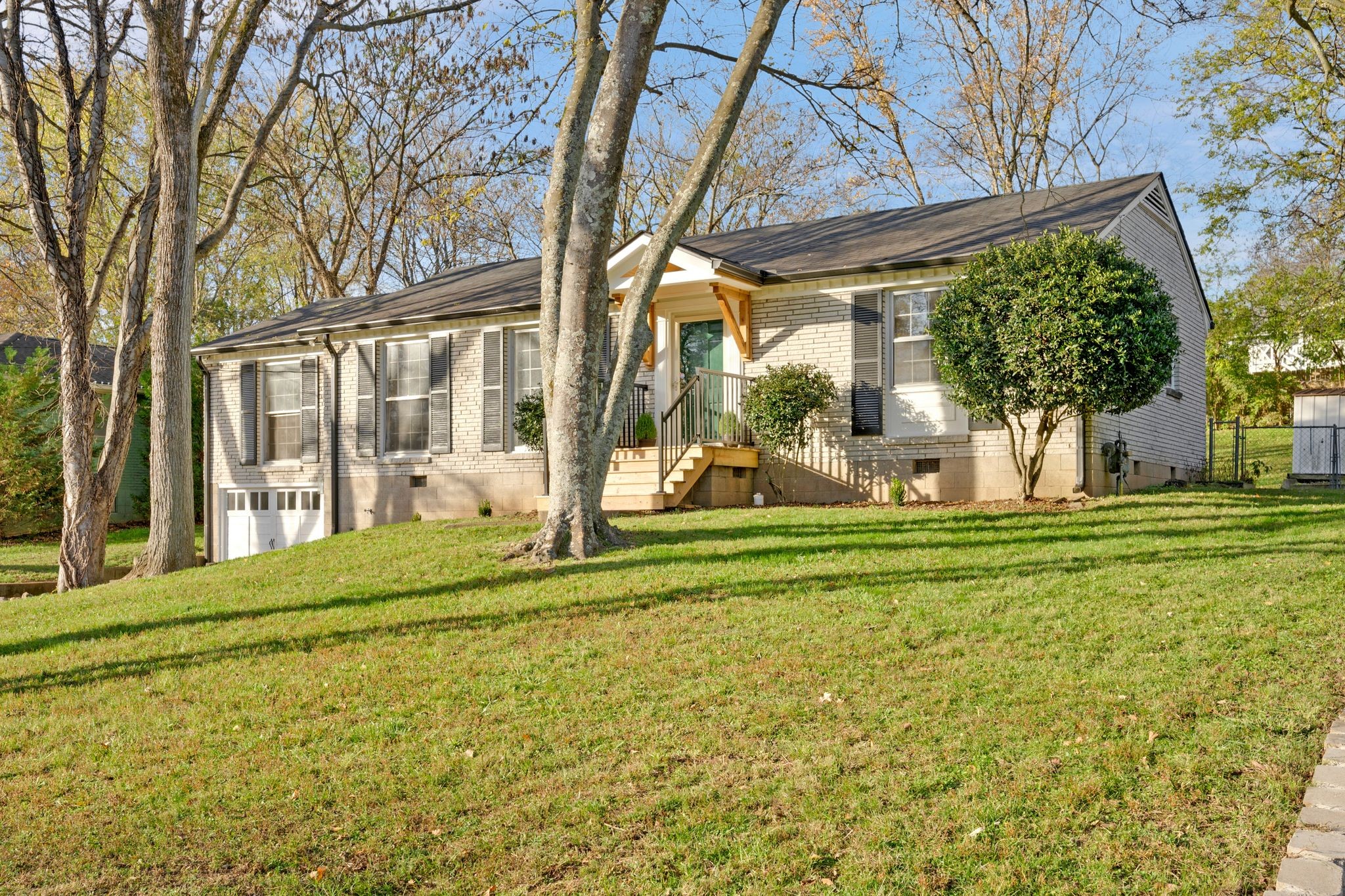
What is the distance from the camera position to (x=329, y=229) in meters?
28.6

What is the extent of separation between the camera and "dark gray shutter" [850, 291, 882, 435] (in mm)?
13797

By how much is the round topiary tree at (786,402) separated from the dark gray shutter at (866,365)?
0.37 m

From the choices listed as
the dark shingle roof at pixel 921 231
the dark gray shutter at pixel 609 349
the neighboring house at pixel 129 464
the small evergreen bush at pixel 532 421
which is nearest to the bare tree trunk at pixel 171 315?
the small evergreen bush at pixel 532 421

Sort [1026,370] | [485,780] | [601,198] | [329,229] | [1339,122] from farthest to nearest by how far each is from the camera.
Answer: [329,229] → [1339,122] → [1026,370] → [601,198] → [485,780]

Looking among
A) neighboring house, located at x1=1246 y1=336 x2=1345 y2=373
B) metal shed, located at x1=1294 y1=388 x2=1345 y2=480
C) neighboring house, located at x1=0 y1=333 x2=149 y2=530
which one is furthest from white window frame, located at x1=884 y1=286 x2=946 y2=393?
neighboring house, located at x1=0 y1=333 x2=149 y2=530

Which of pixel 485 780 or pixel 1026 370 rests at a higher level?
pixel 1026 370

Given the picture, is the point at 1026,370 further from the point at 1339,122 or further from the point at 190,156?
the point at 1339,122

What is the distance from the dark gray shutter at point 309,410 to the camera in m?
18.9

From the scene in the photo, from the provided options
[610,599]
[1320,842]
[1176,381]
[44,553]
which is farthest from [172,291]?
[1176,381]

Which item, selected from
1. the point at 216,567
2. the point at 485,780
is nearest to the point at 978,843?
the point at 485,780

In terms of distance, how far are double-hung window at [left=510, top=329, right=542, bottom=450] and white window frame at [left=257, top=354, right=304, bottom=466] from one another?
4.73 meters

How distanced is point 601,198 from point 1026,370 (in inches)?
193

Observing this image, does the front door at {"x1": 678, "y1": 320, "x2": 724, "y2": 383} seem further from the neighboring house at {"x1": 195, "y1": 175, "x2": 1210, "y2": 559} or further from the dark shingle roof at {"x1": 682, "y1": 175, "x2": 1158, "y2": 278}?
the dark shingle roof at {"x1": 682, "y1": 175, "x2": 1158, "y2": 278}

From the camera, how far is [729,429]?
1433 centimetres
